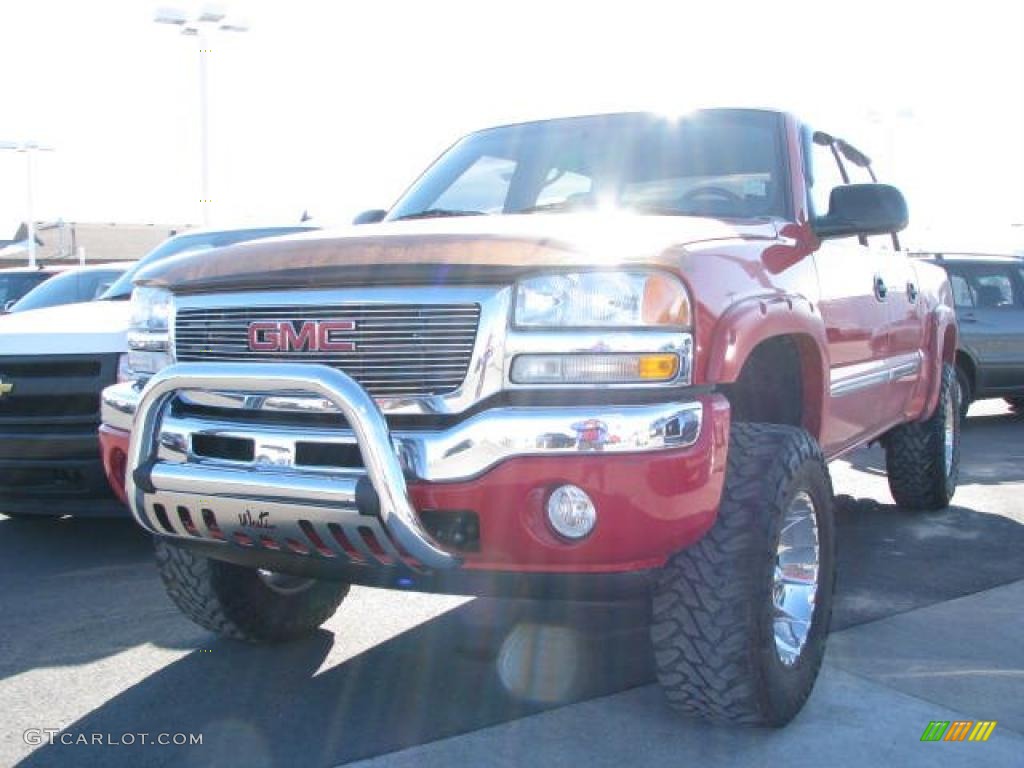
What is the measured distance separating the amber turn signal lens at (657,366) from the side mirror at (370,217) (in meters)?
2.07

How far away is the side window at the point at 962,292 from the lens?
1040cm

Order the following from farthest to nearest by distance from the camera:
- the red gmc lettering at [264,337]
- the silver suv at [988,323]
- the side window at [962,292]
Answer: the side window at [962,292]
the silver suv at [988,323]
the red gmc lettering at [264,337]

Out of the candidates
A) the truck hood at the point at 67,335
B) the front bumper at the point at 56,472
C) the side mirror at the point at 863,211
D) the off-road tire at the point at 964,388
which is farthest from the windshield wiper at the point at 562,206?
the off-road tire at the point at 964,388

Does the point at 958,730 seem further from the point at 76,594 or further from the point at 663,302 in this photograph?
the point at 76,594

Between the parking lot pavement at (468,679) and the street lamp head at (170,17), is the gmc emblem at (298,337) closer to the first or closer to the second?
the parking lot pavement at (468,679)

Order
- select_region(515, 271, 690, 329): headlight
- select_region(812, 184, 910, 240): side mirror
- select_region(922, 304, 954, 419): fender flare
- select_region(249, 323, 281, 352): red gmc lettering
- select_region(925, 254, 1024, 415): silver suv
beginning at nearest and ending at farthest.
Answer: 1. select_region(515, 271, 690, 329): headlight
2. select_region(249, 323, 281, 352): red gmc lettering
3. select_region(812, 184, 910, 240): side mirror
4. select_region(922, 304, 954, 419): fender flare
5. select_region(925, 254, 1024, 415): silver suv

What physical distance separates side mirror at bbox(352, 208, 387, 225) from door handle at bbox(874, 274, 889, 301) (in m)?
2.12

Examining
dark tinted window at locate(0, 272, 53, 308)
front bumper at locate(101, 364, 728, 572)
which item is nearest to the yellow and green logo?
Result: front bumper at locate(101, 364, 728, 572)

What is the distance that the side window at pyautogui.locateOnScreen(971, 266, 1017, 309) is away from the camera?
10.5 m

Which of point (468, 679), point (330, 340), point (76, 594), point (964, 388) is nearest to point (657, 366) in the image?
point (330, 340)

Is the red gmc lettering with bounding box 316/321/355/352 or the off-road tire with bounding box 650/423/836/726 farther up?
the red gmc lettering with bounding box 316/321/355/352

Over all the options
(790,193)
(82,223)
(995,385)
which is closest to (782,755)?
(790,193)

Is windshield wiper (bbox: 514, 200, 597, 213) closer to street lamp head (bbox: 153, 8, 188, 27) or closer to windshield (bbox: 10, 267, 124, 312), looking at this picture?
windshield (bbox: 10, 267, 124, 312)

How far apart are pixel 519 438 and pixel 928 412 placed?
3.88m
